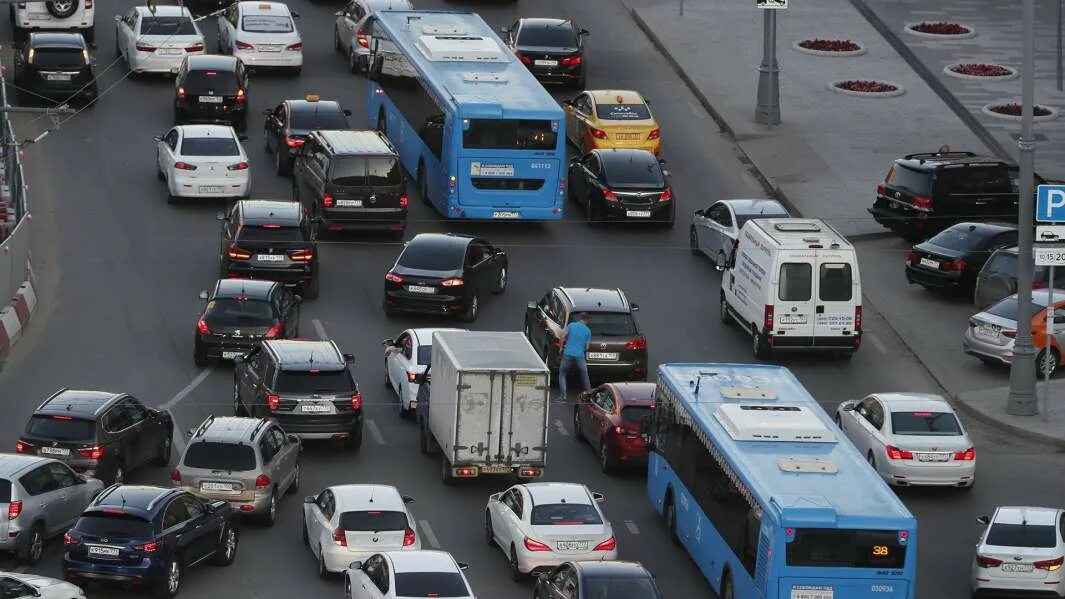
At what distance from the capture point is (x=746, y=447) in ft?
106

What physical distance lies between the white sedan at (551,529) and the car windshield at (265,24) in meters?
28.3

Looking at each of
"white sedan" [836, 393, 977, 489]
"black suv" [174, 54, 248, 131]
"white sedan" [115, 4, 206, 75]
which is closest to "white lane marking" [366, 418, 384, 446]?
"white sedan" [836, 393, 977, 489]

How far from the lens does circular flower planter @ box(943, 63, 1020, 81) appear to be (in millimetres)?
62250

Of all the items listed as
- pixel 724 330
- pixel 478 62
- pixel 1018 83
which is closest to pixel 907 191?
pixel 724 330

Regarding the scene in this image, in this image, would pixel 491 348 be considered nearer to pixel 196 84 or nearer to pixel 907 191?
pixel 907 191

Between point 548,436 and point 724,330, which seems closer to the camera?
point 548,436

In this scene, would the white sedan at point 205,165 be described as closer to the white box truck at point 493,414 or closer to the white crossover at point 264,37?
the white crossover at point 264,37

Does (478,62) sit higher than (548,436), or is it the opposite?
(478,62)

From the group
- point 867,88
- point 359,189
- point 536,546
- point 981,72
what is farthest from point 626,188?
point 536,546

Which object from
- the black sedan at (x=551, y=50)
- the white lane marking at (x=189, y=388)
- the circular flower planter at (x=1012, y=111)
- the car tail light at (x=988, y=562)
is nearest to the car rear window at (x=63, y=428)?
the white lane marking at (x=189, y=388)

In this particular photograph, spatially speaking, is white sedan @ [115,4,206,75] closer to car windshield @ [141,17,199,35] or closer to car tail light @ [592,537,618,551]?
car windshield @ [141,17,199,35]

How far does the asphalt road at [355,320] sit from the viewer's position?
35000 millimetres

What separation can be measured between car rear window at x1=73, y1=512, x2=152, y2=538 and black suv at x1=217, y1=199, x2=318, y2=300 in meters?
13.6

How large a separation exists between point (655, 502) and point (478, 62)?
17530 mm
